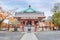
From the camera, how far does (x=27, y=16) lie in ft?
172

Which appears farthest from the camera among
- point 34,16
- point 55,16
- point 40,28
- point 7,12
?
point 7,12

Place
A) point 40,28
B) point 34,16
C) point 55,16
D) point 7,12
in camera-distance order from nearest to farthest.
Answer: point 34,16, point 40,28, point 55,16, point 7,12

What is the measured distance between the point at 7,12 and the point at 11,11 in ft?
6.26

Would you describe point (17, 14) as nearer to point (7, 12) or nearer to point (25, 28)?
point (25, 28)

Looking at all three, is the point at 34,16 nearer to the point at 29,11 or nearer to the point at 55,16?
the point at 29,11

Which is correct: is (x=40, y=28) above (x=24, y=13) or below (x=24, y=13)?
below

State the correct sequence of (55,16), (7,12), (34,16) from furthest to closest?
(7,12), (55,16), (34,16)

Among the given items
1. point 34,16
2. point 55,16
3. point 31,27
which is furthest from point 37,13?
point 55,16

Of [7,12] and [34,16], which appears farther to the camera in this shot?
[7,12]

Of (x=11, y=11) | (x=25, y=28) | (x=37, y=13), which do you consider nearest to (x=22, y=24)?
(x=25, y=28)

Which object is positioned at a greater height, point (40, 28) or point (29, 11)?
point (29, 11)

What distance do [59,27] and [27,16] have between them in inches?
570

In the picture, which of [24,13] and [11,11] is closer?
[24,13]

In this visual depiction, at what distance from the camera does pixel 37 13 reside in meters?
52.5
